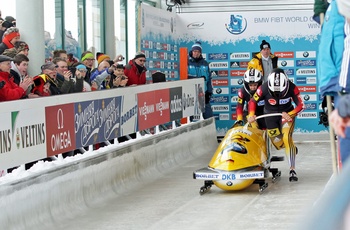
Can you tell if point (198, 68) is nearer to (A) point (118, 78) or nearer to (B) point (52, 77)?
(A) point (118, 78)

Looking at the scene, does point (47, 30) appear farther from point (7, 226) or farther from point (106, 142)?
point (7, 226)

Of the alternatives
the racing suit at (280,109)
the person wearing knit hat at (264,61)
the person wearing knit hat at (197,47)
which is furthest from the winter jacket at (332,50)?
the person wearing knit hat at (197,47)

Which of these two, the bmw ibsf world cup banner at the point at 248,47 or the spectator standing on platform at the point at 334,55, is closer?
the spectator standing on platform at the point at 334,55

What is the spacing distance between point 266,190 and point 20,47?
10.6ft

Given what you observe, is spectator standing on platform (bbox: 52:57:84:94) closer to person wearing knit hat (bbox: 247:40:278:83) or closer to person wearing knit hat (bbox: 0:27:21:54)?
person wearing knit hat (bbox: 0:27:21:54)

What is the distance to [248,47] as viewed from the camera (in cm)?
1702

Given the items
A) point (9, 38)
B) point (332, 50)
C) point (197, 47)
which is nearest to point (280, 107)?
point (9, 38)

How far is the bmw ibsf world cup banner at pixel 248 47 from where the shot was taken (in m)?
16.8

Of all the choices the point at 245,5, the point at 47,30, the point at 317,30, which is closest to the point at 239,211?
the point at 47,30

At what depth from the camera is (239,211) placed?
7941 mm

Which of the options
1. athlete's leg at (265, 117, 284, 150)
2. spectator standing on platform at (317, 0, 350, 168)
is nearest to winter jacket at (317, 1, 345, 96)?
spectator standing on platform at (317, 0, 350, 168)

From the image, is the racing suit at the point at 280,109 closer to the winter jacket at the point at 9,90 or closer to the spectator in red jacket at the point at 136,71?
the spectator in red jacket at the point at 136,71

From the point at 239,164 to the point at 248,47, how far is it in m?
8.22

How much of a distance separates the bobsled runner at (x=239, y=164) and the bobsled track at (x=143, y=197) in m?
0.15
